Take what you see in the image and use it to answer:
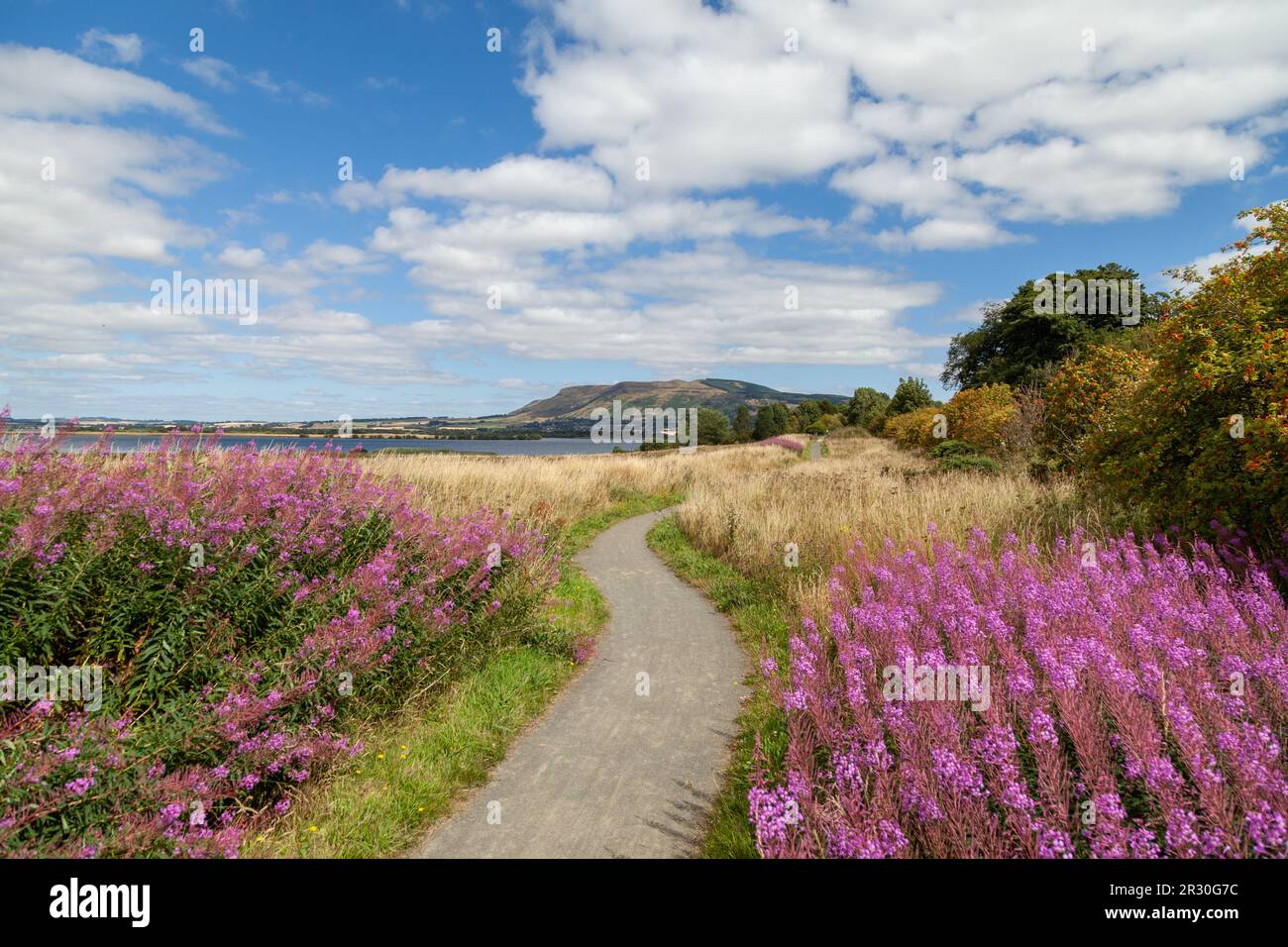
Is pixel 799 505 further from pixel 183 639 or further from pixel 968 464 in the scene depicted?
pixel 183 639

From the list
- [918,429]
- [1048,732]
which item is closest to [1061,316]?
[918,429]

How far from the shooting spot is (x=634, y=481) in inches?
843

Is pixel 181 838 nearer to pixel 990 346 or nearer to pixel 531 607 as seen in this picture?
pixel 531 607

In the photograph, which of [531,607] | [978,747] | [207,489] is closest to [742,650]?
[531,607]

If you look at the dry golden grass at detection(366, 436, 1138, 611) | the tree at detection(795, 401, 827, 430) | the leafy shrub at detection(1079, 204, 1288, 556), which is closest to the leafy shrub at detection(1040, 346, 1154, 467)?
the dry golden grass at detection(366, 436, 1138, 611)

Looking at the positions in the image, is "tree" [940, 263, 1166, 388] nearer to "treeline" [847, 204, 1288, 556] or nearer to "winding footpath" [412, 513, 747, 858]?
"treeline" [847, 204, 1288, 556]

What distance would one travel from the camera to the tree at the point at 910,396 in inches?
1911

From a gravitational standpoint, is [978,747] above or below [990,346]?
below

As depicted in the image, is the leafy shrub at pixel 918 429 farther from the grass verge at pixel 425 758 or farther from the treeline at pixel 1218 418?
the grass verge at pixel 425 758

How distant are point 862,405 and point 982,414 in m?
46.1

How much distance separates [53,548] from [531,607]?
4302mm

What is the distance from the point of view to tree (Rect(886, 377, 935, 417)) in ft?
159

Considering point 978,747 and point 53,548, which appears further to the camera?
point 53,548
